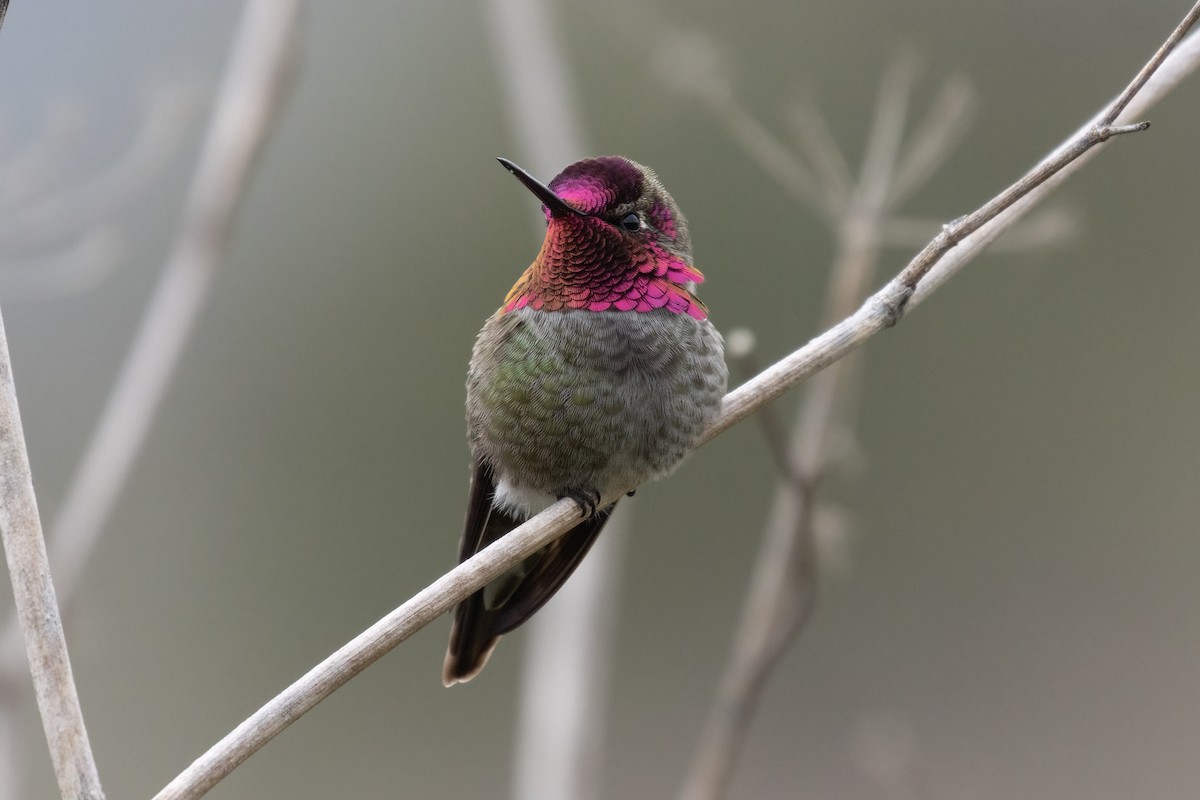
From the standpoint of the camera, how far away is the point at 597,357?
→ 266 cm

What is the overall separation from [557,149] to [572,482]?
128 cm

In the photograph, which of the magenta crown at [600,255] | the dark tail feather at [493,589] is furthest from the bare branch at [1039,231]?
the dark tail feather at [493,589]

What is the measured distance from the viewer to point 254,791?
6.03 metres

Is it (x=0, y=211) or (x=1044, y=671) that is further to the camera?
(x=1044, y=671)

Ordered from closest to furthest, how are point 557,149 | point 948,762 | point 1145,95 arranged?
point 1145,95 → point 557,149 → point 948,762


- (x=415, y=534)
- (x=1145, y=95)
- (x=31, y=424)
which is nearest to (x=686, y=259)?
(x=1145, y=95)

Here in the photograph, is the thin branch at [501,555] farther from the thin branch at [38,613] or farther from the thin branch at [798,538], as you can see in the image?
the thin branch at [798,538]

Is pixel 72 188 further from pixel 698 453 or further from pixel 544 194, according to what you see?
pixel 698 453

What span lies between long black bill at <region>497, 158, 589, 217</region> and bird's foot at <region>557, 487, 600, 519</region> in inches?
25.5

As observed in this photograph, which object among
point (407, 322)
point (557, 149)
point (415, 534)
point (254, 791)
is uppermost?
point (557, 149)

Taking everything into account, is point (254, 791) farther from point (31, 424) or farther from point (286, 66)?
point (286, 66)

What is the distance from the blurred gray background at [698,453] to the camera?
5840mm

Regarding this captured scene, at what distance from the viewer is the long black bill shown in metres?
2.28

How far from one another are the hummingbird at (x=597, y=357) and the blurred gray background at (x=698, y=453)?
3.11 metres
